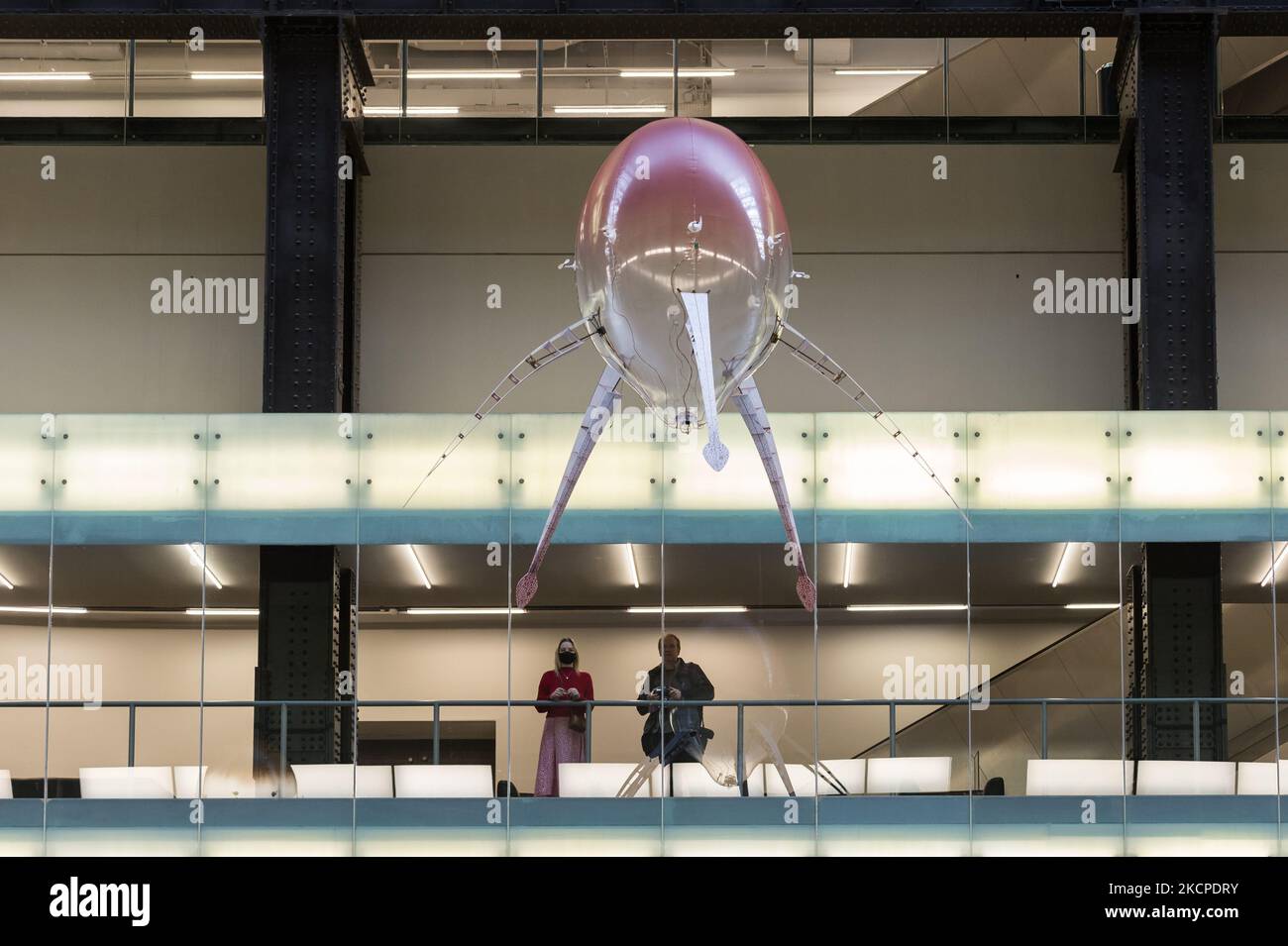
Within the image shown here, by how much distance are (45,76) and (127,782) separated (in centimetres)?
1443

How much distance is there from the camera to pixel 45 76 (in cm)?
3306

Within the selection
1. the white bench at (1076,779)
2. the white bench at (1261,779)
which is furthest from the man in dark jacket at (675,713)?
the white bench at (1261,779)

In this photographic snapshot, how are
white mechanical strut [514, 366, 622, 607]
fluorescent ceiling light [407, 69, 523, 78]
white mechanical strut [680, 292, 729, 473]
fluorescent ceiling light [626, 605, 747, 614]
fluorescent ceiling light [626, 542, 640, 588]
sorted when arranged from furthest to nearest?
fluorescent ceiling light [407, 69, 523, 78]
fluorescent ceiling light [626, 542, 640, 588]
fluorescent ceiling light [626, 605, 747, 614]
white mechanical strut [514, 366, 622, 607]
white mechanical strut [680, 292, 729, 473]

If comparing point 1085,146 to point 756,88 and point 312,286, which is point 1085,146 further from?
point 312,286

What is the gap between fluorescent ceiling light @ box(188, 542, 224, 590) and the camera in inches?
1001

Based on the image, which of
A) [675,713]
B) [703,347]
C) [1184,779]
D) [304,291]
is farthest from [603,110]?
[703,347]

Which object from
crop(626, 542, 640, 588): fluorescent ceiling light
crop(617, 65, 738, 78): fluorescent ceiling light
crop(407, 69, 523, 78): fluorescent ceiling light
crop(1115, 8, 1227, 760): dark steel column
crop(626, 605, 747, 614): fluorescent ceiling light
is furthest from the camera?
crop(407, 69, 523, 78): fluorescent ceiling light

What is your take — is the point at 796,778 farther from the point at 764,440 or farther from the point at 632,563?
the point at 764,440

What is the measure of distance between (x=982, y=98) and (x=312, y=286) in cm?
1240

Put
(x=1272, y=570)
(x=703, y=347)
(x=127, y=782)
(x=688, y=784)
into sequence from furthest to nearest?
(x=1272, y=570) < (x=127, y=782) < (x=688, y=784) < (x=703, y=347)

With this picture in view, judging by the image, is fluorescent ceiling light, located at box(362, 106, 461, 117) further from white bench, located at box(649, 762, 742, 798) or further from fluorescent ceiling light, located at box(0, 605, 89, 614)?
white bench, located at box(649, 762, 742, 798)

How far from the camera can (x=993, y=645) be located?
25516 mm

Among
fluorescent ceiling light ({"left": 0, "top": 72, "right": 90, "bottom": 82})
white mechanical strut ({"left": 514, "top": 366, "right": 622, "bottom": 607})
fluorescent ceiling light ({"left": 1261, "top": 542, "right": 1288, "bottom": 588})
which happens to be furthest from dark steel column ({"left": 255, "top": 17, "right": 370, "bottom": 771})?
fluorescent ceiling light ({"left": 1261, "top": 542, "right": 1288, "bottom": 588})

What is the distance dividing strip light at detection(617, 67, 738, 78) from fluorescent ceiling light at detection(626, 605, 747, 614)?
11258 millimetres
